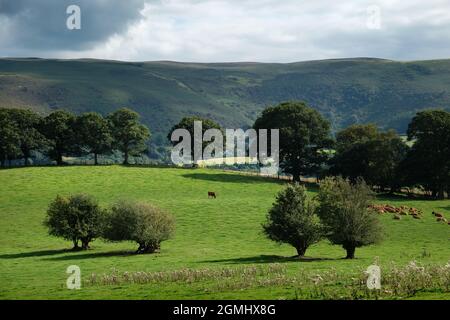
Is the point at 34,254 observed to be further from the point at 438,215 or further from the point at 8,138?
the point at 8,138

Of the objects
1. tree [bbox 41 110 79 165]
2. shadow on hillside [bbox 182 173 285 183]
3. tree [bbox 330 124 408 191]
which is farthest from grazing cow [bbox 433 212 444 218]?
tree [bbox 41 110 79 165]

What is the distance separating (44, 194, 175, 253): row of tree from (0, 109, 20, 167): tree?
209 ft

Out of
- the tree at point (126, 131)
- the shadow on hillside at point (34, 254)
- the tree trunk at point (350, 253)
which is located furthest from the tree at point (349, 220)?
the tree at point (126, 131)

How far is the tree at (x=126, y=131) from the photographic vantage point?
141 meters

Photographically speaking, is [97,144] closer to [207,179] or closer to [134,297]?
[207,179]

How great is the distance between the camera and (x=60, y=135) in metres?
139

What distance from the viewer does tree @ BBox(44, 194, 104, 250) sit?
70.2 m

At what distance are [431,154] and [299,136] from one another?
27.0 m

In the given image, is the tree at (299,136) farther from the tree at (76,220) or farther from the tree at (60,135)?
the tree at (76,220)

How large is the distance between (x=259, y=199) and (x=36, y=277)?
5340 cm

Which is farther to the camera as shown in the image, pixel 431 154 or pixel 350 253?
pixel 431 154

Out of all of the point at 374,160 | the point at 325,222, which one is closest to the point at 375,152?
→ the point at 374,160
